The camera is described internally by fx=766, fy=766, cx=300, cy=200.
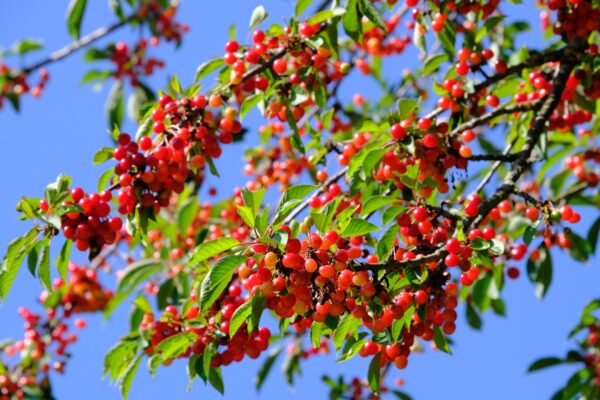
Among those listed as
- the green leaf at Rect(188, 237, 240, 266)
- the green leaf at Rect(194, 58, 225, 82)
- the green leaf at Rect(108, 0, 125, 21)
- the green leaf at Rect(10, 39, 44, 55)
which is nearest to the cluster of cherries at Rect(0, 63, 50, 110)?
the green leaf at Rect(10, 39, 44, 55)

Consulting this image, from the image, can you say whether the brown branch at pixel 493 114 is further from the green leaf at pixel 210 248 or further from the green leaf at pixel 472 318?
the green leaf at pixel 472 318

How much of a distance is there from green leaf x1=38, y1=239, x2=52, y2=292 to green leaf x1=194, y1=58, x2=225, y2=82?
90cm

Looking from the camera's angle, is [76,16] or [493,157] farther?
[76,16]

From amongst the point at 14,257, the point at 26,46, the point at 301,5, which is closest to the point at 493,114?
the point at 301,5

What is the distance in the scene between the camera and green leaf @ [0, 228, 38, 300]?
2.54 meters

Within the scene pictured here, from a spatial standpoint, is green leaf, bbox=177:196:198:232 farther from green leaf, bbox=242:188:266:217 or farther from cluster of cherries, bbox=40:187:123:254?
green leaf, bbox=242:188:266:217

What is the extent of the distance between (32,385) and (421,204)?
318 centimetres

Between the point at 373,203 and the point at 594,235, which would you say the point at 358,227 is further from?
the point at 594,235

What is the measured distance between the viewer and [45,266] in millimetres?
2561

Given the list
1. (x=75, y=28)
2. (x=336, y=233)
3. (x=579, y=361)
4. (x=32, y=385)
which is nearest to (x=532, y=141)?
(x=336, y=233)

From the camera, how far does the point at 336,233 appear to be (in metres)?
2.16

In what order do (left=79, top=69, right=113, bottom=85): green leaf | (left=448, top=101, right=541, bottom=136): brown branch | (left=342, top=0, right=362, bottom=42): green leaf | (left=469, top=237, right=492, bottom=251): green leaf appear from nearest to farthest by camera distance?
(left=469, top=237, right=492, bottom=251): green leaf
(left=448, top=101, right=541, bottom=136): brown branch
(left=342, top=0, right=362, bottom=42): green leaf
(left=79, top=69, right=113, bottom=85): green leaf

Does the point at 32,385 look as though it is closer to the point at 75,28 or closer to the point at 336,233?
the point at 75,28

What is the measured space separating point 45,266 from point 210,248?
0.77m
